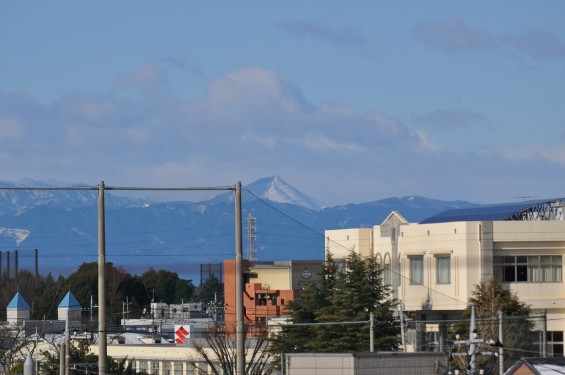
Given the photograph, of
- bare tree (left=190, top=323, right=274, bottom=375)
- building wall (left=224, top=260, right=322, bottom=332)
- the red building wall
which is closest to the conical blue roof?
building wall (left=224, top=260, right=322, bottom=332)

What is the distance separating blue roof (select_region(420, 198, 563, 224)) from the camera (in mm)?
73375

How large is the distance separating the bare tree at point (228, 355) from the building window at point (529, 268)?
12.9m

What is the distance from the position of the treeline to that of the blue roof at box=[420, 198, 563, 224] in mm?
56822

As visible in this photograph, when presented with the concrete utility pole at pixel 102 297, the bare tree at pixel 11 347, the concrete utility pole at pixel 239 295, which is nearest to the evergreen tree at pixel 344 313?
the bare tree at pixel 11 347

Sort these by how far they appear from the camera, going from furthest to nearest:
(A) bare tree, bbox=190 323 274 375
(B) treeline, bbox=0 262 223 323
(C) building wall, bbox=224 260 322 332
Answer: (B) treeline, bbox=0 262 223 323 < (C) building wall, bbox=224 260 322 332 < (A) bare tree, bbox=190 323 274 375

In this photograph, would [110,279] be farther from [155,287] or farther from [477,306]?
[477,306]

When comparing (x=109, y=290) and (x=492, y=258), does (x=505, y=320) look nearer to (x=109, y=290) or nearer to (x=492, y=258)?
(x=492, y=258)

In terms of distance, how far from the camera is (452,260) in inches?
2761

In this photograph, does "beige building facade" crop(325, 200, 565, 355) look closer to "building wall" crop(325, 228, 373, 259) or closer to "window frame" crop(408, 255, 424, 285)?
"window frame" crop(408, 255, 424, 285)

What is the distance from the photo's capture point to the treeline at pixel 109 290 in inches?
5876

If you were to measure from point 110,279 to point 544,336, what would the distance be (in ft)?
328

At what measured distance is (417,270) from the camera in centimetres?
7331

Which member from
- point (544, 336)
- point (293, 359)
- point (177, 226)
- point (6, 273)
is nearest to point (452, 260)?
point (544, 336)

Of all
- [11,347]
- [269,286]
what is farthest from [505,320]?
[269,286]
